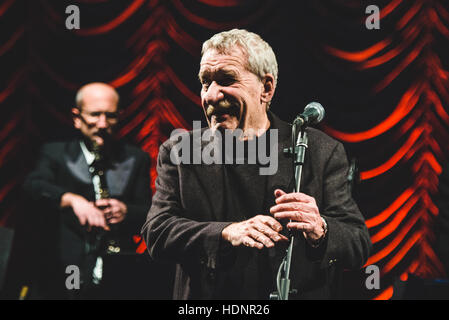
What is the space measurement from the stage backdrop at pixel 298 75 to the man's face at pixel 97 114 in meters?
1.67

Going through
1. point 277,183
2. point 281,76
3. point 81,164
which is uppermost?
point 281,76

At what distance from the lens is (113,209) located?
3.23 meters

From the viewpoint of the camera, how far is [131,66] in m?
5.68

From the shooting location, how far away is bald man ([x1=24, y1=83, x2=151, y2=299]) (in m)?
3.24

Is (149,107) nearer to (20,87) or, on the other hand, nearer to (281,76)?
(20,87)

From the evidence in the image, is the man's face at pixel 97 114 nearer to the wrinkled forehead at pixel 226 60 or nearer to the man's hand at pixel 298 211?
the wrinkled forehead at pixel 226 60


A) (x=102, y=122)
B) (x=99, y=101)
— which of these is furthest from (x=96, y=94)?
(x=102, y=122)

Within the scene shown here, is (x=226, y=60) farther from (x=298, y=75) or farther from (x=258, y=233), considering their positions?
(x=298, y=75)

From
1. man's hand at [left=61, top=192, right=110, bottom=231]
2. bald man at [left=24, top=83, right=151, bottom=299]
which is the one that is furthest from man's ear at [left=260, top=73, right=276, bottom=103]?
man's hand at [left=61, top=192, right=110, bottom=231]

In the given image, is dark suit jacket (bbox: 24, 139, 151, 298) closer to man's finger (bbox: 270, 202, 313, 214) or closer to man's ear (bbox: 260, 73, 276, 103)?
man's ear (bbox: 260, 73, 276, 103)

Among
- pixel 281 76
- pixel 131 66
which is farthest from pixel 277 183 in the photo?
pixel 131 66

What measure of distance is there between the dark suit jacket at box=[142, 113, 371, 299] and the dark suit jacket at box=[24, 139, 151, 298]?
1.42m

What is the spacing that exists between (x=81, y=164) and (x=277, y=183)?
6.45ft

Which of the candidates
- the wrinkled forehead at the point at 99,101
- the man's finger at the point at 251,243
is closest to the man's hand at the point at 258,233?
the man's finger at the point at 251,243
